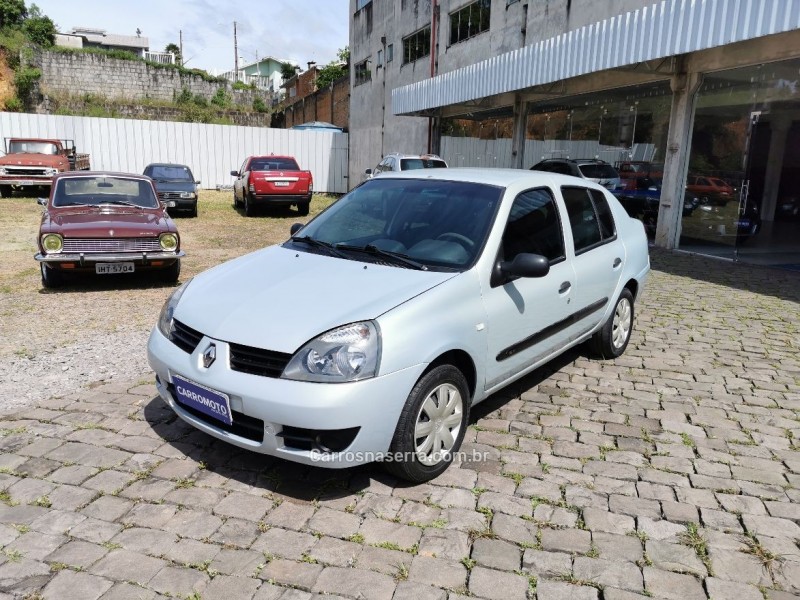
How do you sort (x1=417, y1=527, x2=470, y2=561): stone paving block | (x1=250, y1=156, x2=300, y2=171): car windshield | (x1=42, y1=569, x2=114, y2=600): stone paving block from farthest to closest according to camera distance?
(x1=250, y1=156, x2=300, y2=171): car windshield
(x1=417, y1=527, x2=470, y2=561): stone paving block
(x1=42, y1=569, x2=114, y2=600): stone paving block

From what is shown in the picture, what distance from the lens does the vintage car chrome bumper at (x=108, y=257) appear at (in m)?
7.37

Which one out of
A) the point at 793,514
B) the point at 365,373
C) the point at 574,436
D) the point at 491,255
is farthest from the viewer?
the point at 574,436

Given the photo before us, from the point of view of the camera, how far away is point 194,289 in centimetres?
382

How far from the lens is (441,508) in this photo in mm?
3205

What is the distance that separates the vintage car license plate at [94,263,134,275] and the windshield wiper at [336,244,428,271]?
4683mm

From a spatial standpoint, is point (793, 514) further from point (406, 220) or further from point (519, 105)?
point (519, 105)

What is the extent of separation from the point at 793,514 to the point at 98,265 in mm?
7534

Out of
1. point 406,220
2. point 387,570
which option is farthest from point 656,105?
point 387,570

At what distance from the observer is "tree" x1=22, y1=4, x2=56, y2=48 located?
139ft

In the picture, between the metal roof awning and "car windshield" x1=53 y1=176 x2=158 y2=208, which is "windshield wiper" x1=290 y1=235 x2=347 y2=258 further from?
the metal roof awning

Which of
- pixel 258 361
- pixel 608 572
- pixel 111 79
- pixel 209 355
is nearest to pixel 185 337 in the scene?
pixel 209 355

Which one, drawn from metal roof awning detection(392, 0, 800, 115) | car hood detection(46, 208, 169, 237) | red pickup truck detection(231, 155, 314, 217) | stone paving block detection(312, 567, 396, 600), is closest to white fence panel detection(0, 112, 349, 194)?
red pickup truck detection(231, 155, 314, 217)

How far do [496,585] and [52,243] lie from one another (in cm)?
696

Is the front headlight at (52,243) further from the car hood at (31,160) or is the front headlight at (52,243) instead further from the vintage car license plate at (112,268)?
the car hood at (31,160)
